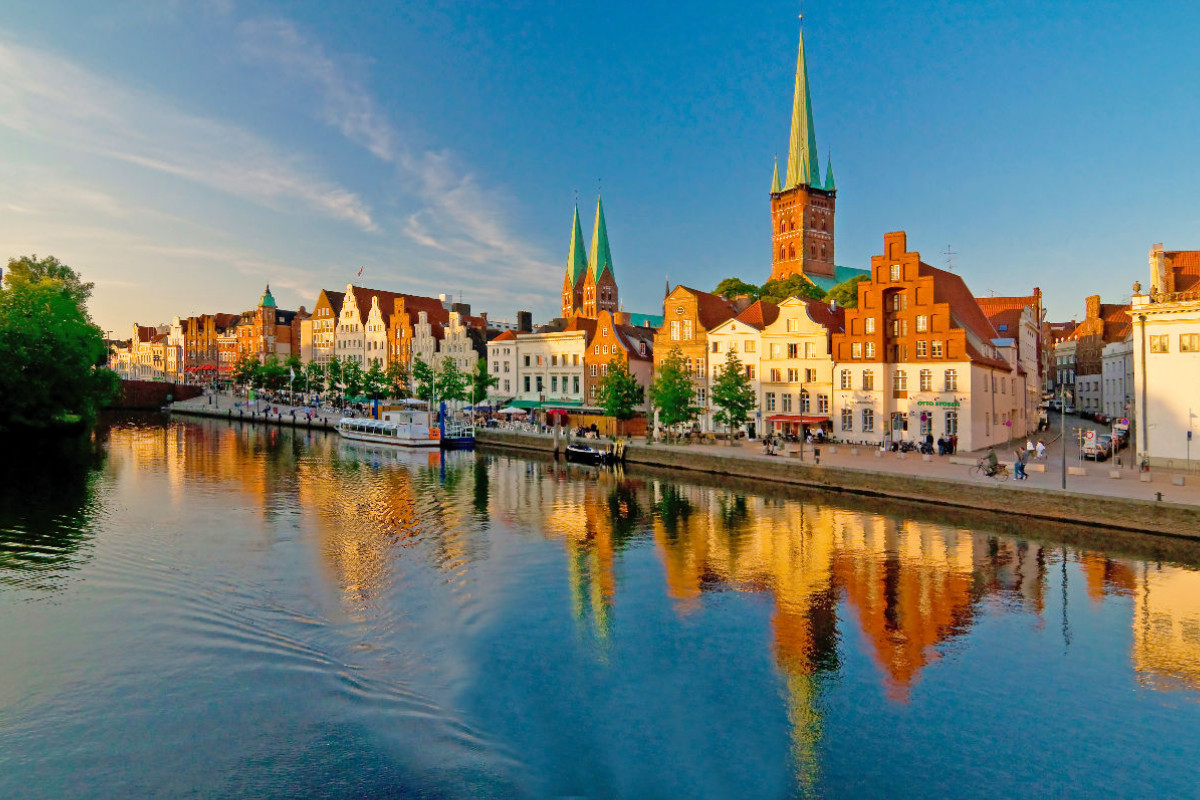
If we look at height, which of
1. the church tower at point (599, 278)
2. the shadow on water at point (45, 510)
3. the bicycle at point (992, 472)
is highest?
the church tower at point (599, 278)

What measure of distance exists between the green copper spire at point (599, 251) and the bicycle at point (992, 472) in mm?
96754

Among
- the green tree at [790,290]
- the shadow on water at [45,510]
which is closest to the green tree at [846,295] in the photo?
the green tree at [790,290]

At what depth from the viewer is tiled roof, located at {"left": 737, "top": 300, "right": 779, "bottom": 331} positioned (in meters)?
61.6

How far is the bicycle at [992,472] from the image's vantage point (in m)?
35.8

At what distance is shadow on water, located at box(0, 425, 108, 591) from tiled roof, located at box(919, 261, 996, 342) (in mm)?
55358

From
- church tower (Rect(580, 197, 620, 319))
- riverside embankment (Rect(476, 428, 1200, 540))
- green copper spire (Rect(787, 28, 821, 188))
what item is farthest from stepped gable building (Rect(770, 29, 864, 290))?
riverside embankment (Rect(476, 428, 1200, 540))

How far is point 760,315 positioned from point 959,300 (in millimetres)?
16684

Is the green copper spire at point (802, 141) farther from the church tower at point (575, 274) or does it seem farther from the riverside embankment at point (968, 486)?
the riverside embankment at point (968, 486)

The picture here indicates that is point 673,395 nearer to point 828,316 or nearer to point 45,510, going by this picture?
point 828,316

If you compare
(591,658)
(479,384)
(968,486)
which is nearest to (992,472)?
(968,486)

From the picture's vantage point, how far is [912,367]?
5072 cm

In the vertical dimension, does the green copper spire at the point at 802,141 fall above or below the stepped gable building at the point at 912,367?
above

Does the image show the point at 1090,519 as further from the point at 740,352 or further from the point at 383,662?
the point at 740,352

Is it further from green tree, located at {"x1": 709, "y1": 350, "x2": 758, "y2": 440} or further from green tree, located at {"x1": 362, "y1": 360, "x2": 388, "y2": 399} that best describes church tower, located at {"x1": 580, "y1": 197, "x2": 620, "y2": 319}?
green tree, located at {"x1": 709, "y1": 350, "x2": 758, "y2": 440}
